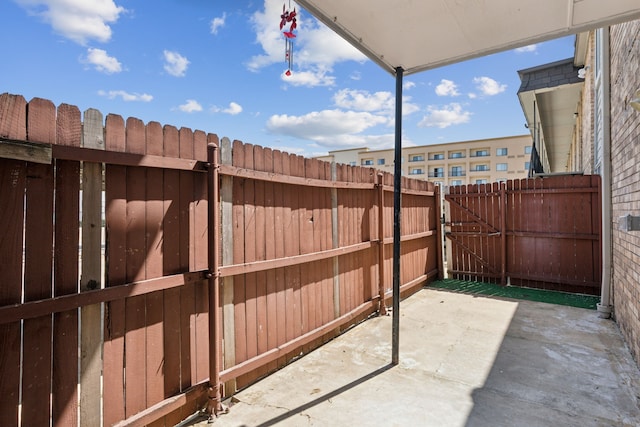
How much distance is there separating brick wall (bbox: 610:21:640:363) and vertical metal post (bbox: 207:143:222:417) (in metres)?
3.81

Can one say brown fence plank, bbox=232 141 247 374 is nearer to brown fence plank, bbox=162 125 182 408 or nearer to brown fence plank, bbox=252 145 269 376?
brown fence plank, bbox=252 145 269 376

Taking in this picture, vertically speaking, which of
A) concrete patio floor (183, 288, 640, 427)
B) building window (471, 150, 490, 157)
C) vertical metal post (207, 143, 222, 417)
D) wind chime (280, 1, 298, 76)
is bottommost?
concrete patio floor (183, 288, 640, 427)

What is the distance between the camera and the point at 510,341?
3.81 m

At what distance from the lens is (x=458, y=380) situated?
9.53ft

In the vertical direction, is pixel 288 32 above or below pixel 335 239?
above

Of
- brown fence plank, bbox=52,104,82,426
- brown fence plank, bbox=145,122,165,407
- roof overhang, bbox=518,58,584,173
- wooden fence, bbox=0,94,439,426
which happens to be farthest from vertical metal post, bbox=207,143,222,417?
roof overhang, bbox=518,58,584,173

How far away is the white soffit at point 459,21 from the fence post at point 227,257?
1.23m

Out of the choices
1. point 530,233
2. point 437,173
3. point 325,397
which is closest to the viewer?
point 325,397

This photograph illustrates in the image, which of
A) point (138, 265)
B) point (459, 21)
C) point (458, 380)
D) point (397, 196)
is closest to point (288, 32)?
point (459, 21)

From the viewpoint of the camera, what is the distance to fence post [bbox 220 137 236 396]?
263 cm

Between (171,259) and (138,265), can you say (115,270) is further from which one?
(171,259)

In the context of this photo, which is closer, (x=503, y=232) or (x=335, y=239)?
(x=335, y=239)

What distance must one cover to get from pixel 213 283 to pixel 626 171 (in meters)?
4.42

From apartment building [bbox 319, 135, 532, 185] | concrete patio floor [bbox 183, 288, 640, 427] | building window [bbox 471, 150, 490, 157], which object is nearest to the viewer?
concrete patio floor [bbox 183, 288, 640, 427]
